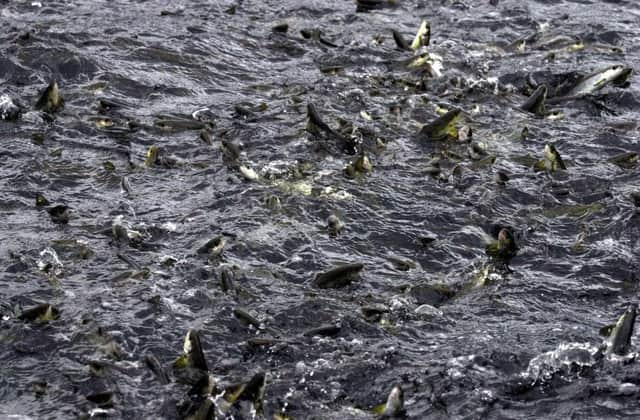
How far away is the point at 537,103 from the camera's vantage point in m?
12.5

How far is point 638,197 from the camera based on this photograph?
10.5 meters

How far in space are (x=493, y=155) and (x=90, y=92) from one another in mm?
5642

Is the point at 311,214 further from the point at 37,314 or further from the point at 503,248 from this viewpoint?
the point at 37,314

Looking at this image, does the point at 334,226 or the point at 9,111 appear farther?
the point at 9,111

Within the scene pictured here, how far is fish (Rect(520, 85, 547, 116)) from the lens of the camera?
12.5 meters

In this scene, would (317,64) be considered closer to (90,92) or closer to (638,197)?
(90,92)

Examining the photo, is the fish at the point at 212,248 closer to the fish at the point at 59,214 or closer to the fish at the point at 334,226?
the fish at the point at 334,226

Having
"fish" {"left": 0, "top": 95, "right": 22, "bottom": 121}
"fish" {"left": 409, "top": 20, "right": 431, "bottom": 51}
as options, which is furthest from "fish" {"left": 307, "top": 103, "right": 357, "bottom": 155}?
"fish" {"left": 0, "top": 95, "right": 22, "bottom": 121}

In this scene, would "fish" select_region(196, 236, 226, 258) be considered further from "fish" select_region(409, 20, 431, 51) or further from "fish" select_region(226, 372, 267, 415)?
"fish" select_region(409, 20, 431, 51)

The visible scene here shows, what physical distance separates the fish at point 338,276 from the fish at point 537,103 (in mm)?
4559

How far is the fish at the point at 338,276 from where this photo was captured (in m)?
9.10

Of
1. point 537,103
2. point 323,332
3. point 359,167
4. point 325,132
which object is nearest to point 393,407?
point 323,332

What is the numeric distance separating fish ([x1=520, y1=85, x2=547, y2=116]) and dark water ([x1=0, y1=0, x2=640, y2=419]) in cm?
26

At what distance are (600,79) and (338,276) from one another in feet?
19.8
